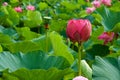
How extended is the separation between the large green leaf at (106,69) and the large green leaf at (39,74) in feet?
0.25

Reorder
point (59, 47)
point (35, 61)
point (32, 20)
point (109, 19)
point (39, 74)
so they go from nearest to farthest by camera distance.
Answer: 1. point (39, 74)
2. point (35, 61)
3. point (59, 47)
4. point (109, 19)
5. point (32, 20)

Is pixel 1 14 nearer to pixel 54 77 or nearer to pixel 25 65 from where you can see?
pixel 25 65

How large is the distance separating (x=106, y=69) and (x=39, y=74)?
7.3 inches

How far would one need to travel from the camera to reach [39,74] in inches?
45.1

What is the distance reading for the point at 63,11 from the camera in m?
3.63

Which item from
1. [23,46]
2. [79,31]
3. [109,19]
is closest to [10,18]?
[109,19]

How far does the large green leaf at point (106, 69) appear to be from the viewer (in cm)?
112

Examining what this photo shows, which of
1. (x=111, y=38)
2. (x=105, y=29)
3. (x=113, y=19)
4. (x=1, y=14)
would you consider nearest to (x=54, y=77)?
(x=111, y=38)

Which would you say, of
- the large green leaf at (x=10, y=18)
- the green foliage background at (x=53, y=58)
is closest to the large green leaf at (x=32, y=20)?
the large green leaf at (x=10, y=18)

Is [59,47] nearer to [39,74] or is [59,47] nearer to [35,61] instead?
[35,61]

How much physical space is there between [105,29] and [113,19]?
16 centimetres

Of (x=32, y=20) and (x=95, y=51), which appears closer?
(x=95, y=51)

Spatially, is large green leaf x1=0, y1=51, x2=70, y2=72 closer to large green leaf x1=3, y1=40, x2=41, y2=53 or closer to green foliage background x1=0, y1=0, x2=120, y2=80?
green foliage background x1=0, y1=0, x2=120, y2=80

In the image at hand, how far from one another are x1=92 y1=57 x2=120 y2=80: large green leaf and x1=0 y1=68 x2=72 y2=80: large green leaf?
3.0 inches
